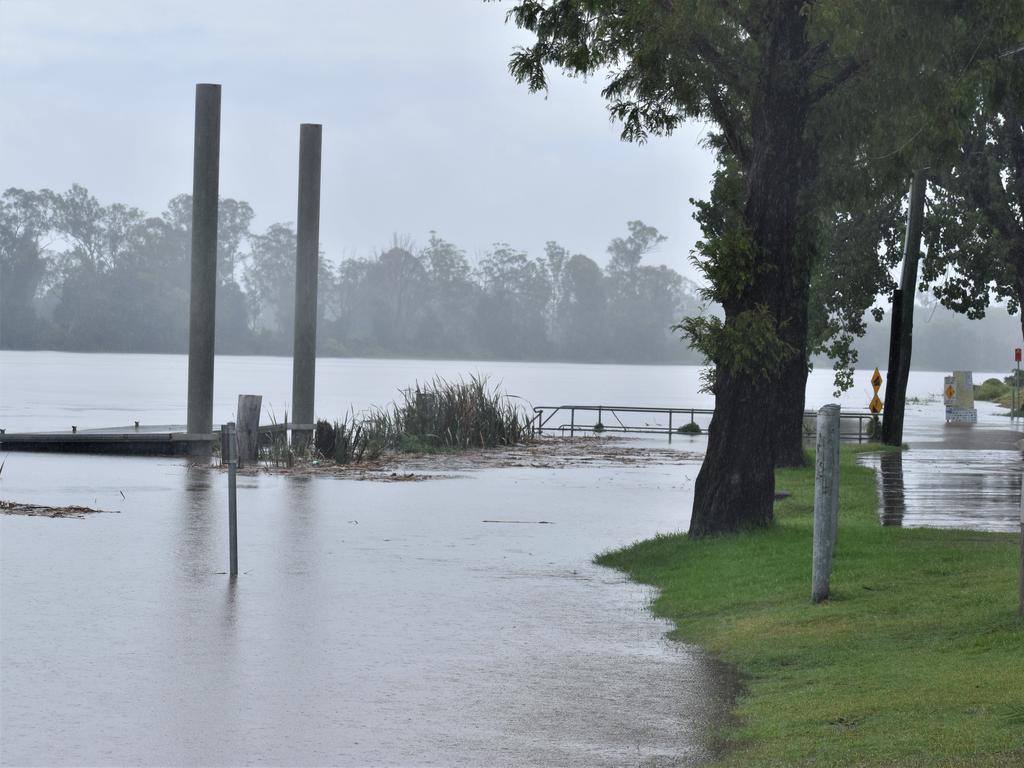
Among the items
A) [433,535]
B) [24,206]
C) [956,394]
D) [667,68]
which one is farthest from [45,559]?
[24,206]

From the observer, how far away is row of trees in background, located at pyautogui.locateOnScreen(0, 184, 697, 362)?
6516 inches

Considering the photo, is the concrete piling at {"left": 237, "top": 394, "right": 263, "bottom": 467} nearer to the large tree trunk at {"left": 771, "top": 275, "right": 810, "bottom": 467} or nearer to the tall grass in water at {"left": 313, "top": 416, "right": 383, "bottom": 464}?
the tall grass in water at {"left": 313, "top": 416, "right": 383, "bottom": 464}

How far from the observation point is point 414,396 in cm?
3444

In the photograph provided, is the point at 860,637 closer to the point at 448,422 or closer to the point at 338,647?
the point at 338,647

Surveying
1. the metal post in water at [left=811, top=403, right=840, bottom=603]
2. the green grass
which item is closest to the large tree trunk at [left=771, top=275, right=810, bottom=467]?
the green grass

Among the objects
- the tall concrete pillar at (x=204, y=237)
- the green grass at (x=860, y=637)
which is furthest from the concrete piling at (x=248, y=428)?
the green grass at (x=860, y=637)

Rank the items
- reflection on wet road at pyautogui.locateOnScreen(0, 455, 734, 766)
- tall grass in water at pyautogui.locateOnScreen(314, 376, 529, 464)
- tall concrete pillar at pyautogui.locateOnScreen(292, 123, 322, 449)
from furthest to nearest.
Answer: tall concrete pillar at pyautogui.locateOnScreen(292, 123, 322, 449)
tall grass in water at pyautogui.locateOnScreen(314, 376, 529, 464)
reflection on wet road at pyautogui.locateOnScreen(0, 455, 734, 766)

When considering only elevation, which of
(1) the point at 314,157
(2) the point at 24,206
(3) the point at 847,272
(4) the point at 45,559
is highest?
(2) the point at 24,206

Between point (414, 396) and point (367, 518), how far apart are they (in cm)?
1560

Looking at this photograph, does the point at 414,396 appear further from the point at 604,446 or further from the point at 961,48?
the point at 961,48

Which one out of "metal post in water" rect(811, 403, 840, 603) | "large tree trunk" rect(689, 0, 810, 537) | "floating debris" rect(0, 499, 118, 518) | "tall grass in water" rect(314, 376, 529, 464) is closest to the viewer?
"metal post in water" rect(811, 403, 840, 603)

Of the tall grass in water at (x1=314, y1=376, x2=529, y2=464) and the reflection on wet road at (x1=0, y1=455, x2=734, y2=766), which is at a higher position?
the tall grass in water at (x1=314, y1=376, x2=529, y2=464)

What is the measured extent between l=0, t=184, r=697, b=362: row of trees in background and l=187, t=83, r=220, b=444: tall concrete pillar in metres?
135

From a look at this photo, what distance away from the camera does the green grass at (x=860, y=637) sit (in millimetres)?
7152
